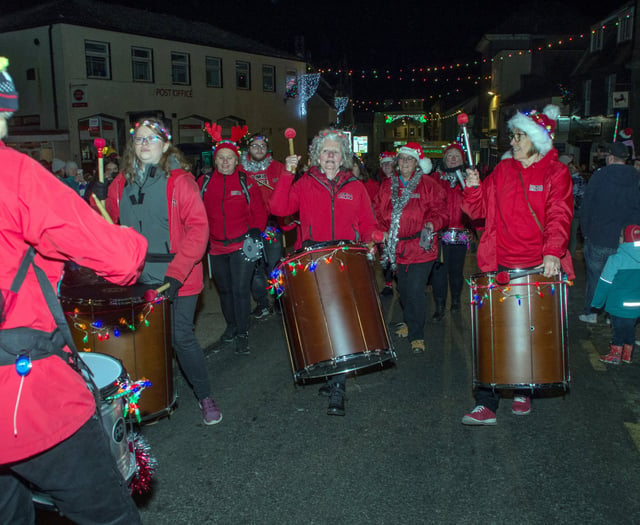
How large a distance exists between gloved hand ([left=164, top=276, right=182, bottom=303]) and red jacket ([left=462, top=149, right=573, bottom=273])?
220cm

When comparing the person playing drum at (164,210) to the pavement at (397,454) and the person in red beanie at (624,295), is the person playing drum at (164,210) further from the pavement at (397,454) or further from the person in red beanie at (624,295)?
the person in red beanie at (624,295)

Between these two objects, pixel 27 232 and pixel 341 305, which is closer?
pixel 27 232

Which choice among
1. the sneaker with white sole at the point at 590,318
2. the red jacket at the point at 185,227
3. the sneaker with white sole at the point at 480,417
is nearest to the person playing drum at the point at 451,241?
the sneaker with white sole at the point at 590,318

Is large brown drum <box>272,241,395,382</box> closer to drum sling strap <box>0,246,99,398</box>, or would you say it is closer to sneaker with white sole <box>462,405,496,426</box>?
sneaker with white sole <box>462,405,496,426</box>

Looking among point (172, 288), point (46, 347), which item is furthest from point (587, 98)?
point (46, 347)

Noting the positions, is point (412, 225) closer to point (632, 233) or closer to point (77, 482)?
point (632, 233)

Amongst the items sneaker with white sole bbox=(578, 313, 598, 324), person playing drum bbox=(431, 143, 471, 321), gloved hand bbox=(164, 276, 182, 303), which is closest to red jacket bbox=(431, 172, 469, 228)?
person playing drum bbox=(431, 143, 471, 321)

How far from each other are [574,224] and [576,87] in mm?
23032

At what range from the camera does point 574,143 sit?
102 feet

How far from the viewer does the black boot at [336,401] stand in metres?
4.64

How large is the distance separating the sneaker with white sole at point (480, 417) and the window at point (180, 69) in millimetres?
28960

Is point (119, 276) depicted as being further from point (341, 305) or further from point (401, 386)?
point (401, 386)

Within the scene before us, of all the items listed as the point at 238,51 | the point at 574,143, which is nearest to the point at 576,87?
the point at 574,143

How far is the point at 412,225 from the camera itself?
612 cm
